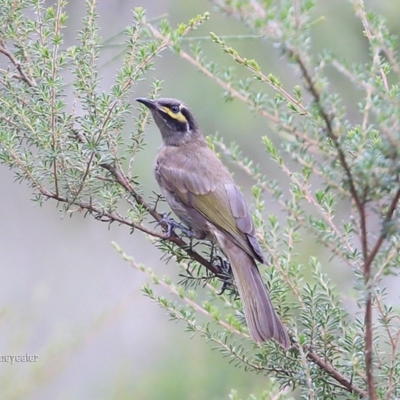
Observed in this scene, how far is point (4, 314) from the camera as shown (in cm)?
342

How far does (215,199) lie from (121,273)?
533cm

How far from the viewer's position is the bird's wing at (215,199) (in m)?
3.01

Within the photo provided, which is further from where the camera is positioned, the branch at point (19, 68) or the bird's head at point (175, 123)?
the bird's head at point (175, 123)

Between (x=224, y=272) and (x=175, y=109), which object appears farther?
(x=175, y=109)

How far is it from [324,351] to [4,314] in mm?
1956

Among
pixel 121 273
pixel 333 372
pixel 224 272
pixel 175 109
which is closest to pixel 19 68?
pixel 224 272

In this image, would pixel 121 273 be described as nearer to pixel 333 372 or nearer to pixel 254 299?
pixel 254 299

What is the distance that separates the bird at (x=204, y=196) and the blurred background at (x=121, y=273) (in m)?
0.95

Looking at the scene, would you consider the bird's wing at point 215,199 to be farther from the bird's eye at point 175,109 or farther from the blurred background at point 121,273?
the blurred background at point 121,273

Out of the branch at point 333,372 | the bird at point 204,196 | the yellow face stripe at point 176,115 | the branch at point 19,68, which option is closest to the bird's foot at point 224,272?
the bird at point 204,196

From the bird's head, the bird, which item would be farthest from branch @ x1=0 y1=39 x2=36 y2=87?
the bird's head

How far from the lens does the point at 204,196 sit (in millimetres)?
3369

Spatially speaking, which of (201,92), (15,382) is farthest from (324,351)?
(201,92)

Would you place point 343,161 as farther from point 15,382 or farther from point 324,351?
point 15,382
